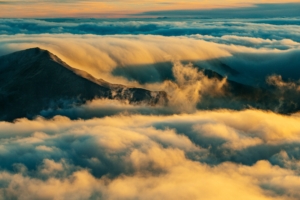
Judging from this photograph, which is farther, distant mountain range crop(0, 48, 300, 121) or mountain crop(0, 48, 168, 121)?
distant mountain range crop(0, 48, 300, 121)

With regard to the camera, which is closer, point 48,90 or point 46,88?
point 48,90

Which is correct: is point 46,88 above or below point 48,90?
above

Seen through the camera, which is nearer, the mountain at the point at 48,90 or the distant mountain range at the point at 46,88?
the mountain at the point at 48,90

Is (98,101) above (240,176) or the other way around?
above

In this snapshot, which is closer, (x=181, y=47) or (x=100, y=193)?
(x=100, y=193)

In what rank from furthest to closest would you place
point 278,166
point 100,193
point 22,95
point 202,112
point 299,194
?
point 202,112 < point 22,95 < point 278,166 < point 299,194 < point 100,193

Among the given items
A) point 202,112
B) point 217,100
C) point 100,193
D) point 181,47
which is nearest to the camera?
point 100,193

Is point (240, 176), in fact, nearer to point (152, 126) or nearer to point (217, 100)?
point (152, 126)

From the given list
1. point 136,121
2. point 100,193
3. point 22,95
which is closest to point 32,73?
point 22,95
